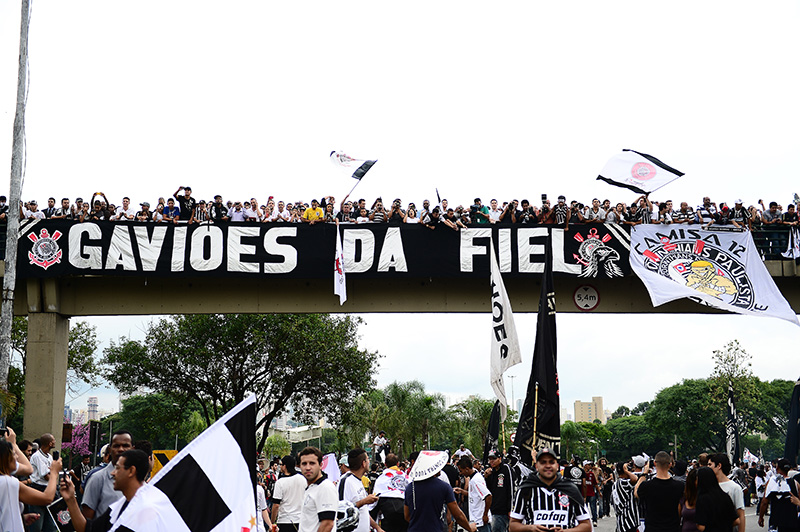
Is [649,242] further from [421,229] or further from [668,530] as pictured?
[668,530]

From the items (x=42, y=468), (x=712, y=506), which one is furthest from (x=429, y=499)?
(x=42, y=468)

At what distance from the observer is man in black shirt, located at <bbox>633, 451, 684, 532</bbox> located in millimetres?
9125

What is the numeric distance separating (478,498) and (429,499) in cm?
461

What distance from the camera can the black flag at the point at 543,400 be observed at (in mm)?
7688

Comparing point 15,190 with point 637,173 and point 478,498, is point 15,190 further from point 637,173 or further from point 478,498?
point 637,173

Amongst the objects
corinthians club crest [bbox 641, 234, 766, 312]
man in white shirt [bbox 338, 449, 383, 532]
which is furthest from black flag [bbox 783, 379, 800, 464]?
corinthians club crest [bbox 641, 234, 766, 312]

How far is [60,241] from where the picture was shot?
21.0 metres

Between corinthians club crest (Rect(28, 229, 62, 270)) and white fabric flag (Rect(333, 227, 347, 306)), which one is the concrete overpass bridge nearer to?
corinthians club crest (Rect(28, 229, 62, 270))

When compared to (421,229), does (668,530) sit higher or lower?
lower

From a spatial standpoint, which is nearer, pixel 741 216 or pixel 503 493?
pixel 503 493

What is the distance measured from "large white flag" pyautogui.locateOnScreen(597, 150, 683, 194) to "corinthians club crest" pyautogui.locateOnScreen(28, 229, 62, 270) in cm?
1397

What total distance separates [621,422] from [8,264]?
128 meters

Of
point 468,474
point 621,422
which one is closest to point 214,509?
point 468,474

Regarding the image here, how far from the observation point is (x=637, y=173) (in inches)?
760
